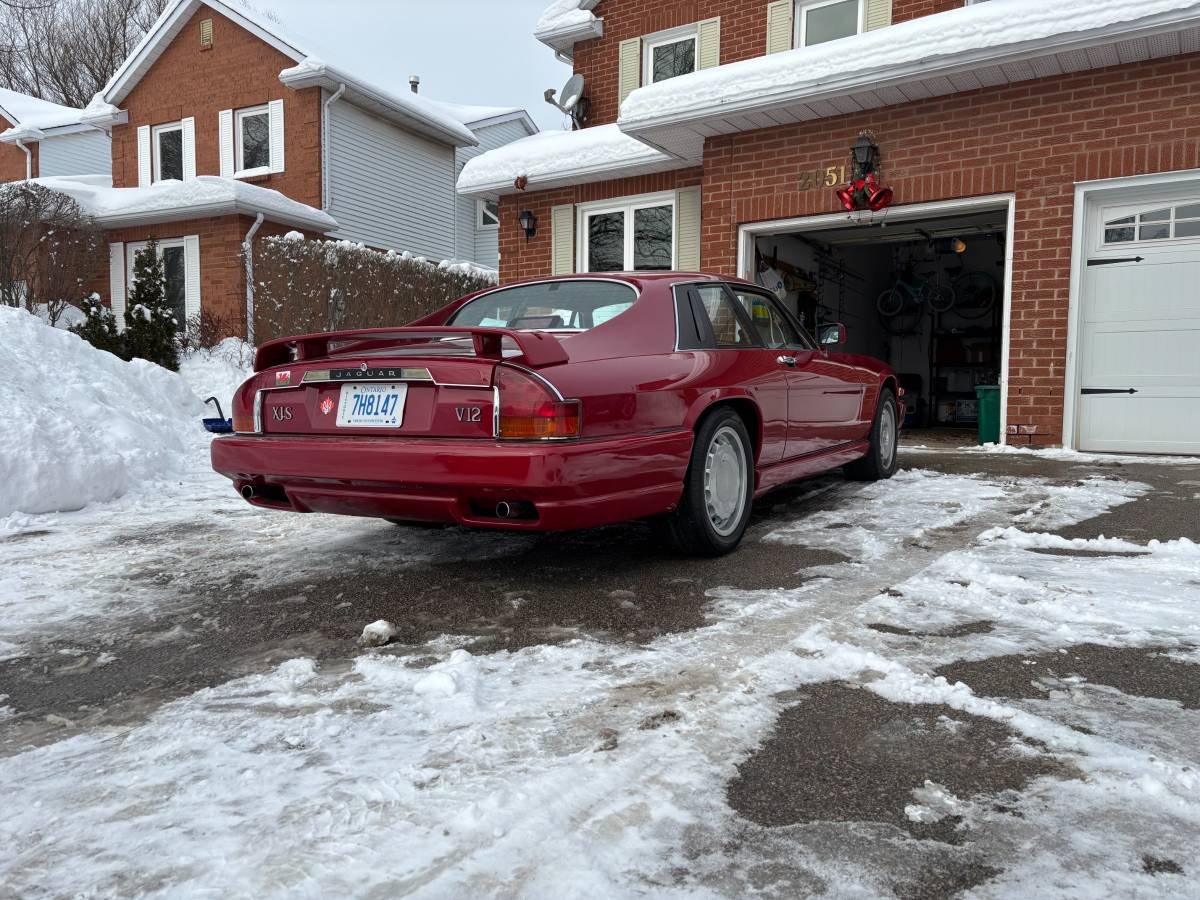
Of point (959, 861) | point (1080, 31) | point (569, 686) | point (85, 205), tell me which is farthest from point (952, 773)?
point (85, 205)

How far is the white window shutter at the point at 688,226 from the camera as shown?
10742 millimetres

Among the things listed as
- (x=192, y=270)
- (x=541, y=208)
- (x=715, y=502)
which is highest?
(x=541, y=208)

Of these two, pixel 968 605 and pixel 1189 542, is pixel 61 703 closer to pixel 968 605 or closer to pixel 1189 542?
pixel 968 605

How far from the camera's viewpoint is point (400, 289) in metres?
15.1

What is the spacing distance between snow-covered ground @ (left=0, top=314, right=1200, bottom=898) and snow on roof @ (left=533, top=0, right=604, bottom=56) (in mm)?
11327

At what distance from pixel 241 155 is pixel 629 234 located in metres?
11.3

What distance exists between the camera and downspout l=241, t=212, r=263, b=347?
1455 cm

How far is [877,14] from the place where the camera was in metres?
11.0

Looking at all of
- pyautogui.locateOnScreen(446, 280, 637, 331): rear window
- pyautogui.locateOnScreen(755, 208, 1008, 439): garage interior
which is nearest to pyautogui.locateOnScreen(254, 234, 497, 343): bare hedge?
pyautogui.locateOnScreen(755, 208, 1008, 439): garage interior

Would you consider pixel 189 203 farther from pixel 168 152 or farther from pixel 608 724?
pixel 608 724

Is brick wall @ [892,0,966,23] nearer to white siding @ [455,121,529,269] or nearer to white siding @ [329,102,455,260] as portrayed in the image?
white siding @ [329,102,455,260]

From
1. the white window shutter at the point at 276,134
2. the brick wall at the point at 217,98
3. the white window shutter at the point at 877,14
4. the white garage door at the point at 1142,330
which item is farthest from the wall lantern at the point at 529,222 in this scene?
the white window shutter at the point at 276,134

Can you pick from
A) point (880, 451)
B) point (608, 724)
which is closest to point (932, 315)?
point (880, 451)

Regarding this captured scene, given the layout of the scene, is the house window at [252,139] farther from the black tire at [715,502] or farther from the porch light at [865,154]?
the black tire at [715,502]
